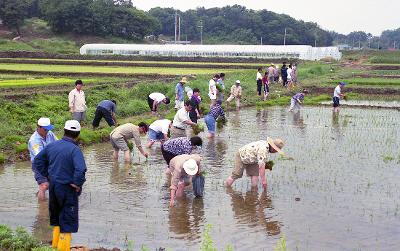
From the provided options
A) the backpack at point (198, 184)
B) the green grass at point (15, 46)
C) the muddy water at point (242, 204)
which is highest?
the green grass at point (15, 46)

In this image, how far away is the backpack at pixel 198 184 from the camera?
10.8 metres

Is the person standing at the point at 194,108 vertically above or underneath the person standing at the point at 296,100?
above

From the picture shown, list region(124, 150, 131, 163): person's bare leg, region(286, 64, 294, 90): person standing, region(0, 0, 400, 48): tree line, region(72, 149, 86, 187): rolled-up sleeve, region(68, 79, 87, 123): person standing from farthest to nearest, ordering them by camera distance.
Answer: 1. region(0, 0, 400, 48): tree line
2. region(286, 64, 294, 90): person standing
3. region(68, 79, 87, 123): person standing
4. region(124, 150, 131, 163): person's bare leg
5. region(72, 149, 86, 187): rolled-up sleeve

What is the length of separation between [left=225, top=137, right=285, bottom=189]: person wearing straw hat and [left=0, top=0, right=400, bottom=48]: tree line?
2837 inches

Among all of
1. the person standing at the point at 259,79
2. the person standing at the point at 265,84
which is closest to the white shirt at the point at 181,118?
the person standing at the point at 265,84

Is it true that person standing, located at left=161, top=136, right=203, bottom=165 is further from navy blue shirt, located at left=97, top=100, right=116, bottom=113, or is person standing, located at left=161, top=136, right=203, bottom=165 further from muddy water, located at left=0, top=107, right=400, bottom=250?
navy blue shirt, located at left=97, top=100, right=116, bottom=113

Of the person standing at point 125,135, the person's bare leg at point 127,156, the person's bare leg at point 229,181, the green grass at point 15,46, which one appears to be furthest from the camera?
the green grass at point 15,46

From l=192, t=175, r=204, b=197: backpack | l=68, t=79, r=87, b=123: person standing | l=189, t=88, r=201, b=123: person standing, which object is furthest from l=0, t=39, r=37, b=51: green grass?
l=192, t=175, r=204, b=197: backpack

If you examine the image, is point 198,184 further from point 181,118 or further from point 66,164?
point 66,164

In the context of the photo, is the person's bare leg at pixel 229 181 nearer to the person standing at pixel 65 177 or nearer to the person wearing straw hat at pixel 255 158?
the person wearing straw hat at pixel 255 158

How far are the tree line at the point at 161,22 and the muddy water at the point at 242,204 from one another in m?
68.1

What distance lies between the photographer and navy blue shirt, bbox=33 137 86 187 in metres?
7.14

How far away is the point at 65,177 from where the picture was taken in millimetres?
7207

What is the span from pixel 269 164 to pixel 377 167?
3706mm
